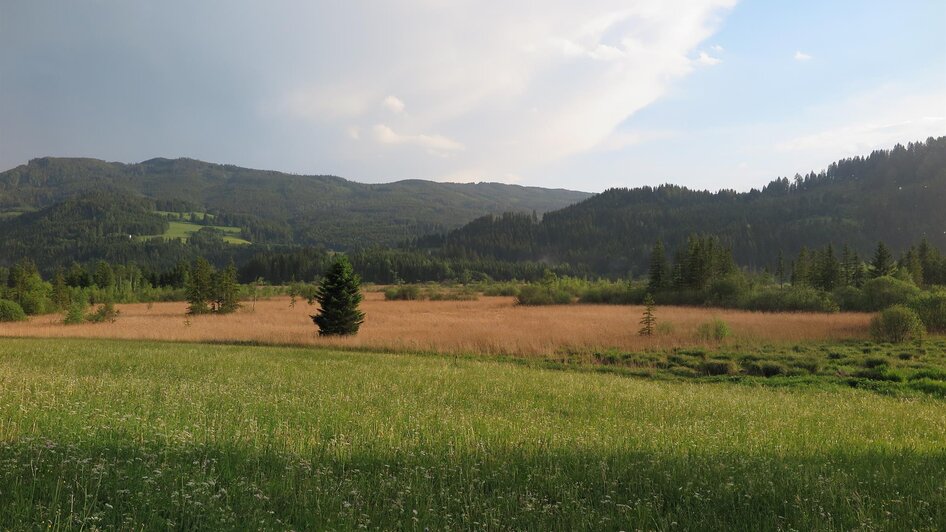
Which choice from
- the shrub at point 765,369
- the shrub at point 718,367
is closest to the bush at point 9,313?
the shrub at point 718,367

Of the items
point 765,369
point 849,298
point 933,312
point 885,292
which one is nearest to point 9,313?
point 765,369

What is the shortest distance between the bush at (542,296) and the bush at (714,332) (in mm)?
37861

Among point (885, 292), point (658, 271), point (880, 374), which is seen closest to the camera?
point (880, 374)

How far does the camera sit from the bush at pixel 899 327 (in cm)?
2502

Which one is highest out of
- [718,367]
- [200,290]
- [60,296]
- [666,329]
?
[200,290]

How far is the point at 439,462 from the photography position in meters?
5.60

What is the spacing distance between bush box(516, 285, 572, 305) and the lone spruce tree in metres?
38.3

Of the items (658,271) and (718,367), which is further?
(658,271)

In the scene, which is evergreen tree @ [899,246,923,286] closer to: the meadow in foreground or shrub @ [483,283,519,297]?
shrub @ [483,283,519,297]

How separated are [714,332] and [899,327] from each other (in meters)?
8.90

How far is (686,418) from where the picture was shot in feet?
31.3

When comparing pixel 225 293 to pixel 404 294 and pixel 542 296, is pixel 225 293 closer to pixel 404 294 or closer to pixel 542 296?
pixel 404 294

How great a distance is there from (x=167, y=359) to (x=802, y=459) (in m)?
19.1

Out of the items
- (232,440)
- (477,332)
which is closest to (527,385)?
(232,440)
